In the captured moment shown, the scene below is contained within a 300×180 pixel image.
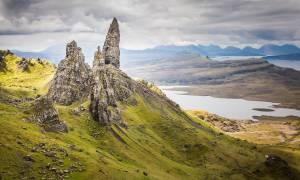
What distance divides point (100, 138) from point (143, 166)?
2796 centimetres

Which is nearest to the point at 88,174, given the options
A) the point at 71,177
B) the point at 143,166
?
the point at 71,177

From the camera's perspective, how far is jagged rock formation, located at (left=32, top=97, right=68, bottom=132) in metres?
158

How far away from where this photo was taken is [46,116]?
15962cm

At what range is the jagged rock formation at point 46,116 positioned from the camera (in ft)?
518

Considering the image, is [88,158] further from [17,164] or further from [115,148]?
[115,148]

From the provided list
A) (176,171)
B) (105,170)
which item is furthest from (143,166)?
(105,170)

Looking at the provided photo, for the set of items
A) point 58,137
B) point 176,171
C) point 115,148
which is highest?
point 58,137

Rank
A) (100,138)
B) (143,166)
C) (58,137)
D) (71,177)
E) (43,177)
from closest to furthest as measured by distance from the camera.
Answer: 1. (43,177)
2. (71,177)
3. (58,137)
4. (143,166)
5. (100,138)

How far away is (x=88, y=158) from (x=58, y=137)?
70.8 feet

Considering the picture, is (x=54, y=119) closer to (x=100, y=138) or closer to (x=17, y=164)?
(x=100, y=138)

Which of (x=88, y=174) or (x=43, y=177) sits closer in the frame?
(x=43, y=177)

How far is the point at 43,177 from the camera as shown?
10919 cm

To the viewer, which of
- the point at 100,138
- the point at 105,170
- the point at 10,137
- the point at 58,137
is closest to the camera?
the point at 10,137

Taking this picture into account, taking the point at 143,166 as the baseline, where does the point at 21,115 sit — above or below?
above
